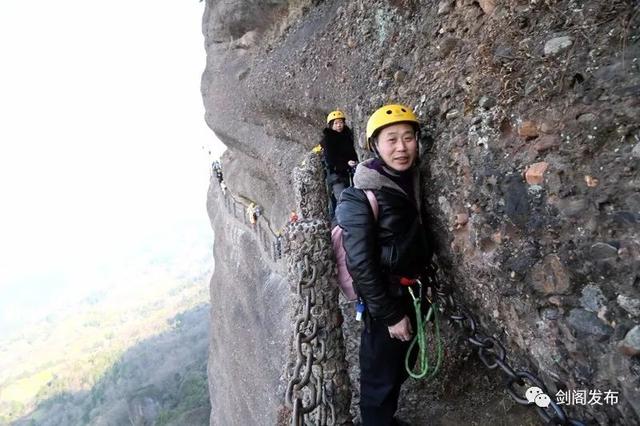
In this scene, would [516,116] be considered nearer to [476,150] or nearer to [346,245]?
[476,150]

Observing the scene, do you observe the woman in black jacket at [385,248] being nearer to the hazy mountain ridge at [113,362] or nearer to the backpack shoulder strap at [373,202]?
the backpack shoulder strap at [373,202]

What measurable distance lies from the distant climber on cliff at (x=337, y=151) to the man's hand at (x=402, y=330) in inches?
167

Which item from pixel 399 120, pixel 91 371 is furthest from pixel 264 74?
pixel 91 371

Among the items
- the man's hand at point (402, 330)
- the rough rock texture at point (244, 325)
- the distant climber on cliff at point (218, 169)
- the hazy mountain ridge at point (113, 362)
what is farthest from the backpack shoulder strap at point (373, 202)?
the hazy mountain ridge at point (113, 362)

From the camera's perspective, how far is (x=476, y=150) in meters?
3.51

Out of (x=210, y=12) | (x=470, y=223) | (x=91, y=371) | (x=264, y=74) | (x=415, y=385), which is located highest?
(x=210, y=12)

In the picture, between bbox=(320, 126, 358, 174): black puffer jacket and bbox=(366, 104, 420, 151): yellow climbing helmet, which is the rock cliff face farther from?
bbox=(320, 126, 358, 174): black puffer jacket

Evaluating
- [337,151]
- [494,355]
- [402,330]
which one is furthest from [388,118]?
[337,151]

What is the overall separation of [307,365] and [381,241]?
1047mm

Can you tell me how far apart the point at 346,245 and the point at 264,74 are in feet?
35.4

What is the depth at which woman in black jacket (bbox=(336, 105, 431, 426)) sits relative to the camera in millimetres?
3119

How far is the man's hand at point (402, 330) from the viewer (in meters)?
3.23

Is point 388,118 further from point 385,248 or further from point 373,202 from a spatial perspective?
point 385,248

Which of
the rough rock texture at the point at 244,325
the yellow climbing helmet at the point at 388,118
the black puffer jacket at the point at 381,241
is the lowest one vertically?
the rough rock texture at the point at 244,325
